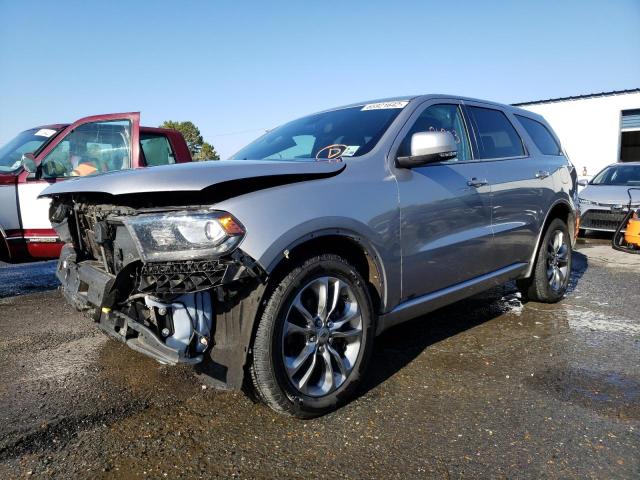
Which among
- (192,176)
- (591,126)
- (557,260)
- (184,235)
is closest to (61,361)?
(184,235)

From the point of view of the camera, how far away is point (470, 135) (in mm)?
3781

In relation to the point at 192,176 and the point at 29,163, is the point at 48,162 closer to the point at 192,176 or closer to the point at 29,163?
the point at 29,163

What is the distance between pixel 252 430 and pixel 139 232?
1129 mm

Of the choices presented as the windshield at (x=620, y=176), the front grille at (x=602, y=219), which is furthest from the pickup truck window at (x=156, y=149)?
the windshield at (x=620, y=176)

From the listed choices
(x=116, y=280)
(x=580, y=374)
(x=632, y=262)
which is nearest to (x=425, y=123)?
(x=580, y=374)

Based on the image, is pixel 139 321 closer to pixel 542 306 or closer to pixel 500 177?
pixel 500 177

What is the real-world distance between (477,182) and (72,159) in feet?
14.4

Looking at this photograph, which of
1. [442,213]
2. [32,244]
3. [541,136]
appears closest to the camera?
[442,213]

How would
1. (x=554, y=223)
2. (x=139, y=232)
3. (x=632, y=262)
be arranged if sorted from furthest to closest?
(x=632, y=262) → (x=554, y=223) → (x=139, y=232)

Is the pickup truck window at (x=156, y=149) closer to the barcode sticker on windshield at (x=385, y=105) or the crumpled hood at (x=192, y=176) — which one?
the barcode sticker on windshield at (x=385, y=105)

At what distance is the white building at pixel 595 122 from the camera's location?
19.3 metres

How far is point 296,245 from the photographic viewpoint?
239cm

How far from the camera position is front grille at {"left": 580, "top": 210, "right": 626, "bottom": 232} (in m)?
8.70

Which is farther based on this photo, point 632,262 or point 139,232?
point 632,262
